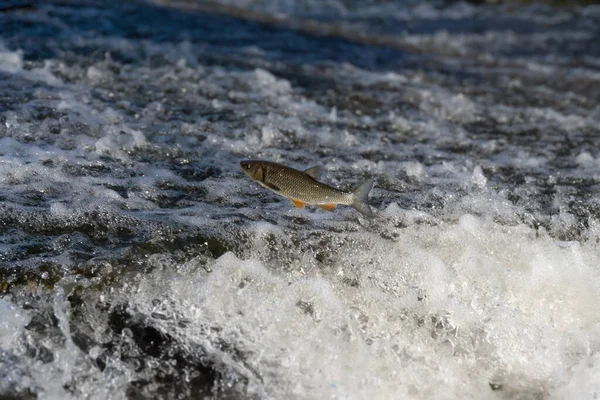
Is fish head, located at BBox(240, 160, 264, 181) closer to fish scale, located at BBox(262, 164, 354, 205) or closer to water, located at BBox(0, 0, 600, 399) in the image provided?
fish scale, located at BBox(262, 164, 354, 205)

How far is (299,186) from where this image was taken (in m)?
3.87

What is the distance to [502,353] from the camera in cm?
367

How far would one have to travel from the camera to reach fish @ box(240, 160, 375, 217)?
3.87m

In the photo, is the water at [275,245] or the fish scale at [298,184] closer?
the water at [275,245]

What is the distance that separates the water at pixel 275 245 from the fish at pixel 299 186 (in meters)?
0.23

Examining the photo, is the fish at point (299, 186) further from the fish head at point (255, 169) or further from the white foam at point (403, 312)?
the white foam at point (403, 312)

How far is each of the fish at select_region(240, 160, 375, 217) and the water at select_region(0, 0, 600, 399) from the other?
9.1 inches

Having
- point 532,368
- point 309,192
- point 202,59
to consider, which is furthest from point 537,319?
point 202,59

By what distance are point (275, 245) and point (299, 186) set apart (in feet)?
1.04

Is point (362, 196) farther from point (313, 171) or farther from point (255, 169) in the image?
point (255, 169)

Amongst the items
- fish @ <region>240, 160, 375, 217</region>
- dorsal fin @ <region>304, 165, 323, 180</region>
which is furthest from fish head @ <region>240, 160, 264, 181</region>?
dorsal fin @ <region>304, 165, 323, 180</region>

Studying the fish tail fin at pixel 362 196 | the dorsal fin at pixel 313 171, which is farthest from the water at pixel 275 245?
the dorsal fin at pixel 313 171

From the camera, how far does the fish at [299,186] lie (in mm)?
3869

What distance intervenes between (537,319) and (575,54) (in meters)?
8.54
